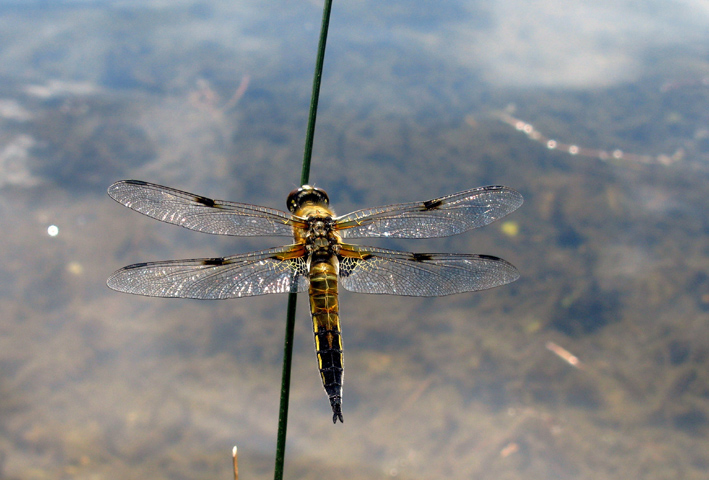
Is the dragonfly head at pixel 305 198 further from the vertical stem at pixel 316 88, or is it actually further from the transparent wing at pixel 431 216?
the vertical stem at pixel 316 88

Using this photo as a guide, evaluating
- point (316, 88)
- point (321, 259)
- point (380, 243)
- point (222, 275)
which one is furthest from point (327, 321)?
point (380, 243)

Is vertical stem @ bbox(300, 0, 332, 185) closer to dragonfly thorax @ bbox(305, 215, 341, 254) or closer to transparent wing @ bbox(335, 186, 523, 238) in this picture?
dragonfly thorax @ bbox(305, 215, 341, 254)

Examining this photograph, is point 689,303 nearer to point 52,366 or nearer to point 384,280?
point 384,280

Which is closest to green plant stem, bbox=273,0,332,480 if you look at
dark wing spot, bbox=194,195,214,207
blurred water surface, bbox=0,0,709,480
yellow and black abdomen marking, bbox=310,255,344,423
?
yellow and black abdomen marking, bbox=310,255,344,423

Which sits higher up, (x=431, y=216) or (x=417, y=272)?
(x=431, y=216)

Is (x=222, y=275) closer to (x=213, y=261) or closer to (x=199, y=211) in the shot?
(x=213, y=261)

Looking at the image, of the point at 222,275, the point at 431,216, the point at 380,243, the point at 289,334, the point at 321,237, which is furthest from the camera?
the point at 380,243

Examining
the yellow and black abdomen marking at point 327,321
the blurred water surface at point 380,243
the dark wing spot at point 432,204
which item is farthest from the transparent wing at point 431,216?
the blurred water surface at point 380,243
